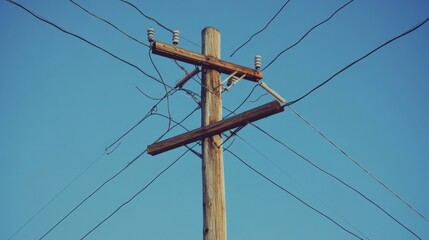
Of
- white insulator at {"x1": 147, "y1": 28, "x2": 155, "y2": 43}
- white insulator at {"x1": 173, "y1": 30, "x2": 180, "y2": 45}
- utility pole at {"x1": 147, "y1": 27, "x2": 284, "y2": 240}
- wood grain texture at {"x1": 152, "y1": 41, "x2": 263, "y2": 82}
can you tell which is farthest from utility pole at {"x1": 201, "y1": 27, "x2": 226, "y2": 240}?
white insulator at {"x1": 147, "y1": 28, "x2": 155, "y2": 43}

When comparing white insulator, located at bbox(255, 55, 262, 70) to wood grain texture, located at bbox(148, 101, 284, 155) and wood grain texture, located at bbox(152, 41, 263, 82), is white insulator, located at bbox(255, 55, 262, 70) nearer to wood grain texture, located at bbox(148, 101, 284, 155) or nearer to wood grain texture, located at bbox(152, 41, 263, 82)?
wood grain texture, located at bbox(152, 41, 263, 82)

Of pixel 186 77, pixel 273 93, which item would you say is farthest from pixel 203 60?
pixel 273 93

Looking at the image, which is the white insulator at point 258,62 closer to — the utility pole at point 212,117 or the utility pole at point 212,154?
the utility pole at point 212,117

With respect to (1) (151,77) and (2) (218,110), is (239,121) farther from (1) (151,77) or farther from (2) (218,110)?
(1) (151,77)

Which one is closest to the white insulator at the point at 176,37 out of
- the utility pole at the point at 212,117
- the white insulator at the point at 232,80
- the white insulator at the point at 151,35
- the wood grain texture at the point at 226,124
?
the utility pole at the point at 212,117

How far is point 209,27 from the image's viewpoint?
9094mm

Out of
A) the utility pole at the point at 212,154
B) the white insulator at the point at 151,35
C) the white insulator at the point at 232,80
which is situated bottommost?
the utility pole at the point at 212,154

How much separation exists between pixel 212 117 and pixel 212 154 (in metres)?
0.63

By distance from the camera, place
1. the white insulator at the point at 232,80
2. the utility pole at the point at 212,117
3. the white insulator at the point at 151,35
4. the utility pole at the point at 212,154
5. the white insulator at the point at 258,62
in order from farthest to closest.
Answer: the white insulator at the point at 258,62 → the white insulator at the point at 232,80 → the white insulator at the point at 151,35 → the utility pole at the point at 212,117 → the utility pole at the point at 212,154

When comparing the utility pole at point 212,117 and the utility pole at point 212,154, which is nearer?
the utility pole at point 212,154

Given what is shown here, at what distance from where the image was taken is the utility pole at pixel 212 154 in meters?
7.49

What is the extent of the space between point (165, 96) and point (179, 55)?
3.78ft

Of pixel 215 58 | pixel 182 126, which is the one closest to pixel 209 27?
pixel 215 58

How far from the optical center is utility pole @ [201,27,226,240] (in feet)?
24.6
